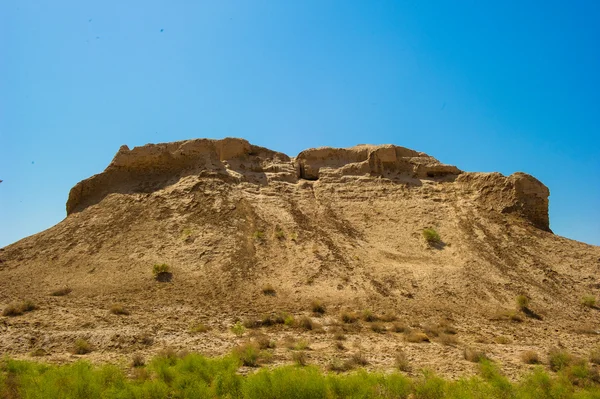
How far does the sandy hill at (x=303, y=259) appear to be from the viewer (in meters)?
14.1

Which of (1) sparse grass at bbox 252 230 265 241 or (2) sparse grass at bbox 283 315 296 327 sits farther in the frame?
(1) sparse grass at bbox 252 230 265 241

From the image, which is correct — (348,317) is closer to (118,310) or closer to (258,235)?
(258,235)

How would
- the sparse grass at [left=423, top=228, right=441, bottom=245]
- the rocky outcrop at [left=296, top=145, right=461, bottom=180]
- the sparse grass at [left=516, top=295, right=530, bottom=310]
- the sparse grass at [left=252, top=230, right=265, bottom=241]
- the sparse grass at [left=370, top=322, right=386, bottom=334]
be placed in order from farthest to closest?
the rocky outcrop at [left=296, top=145, right=461, bottom=180]
the sparse grass at [left=423, top=228, right=441, bottom=245]
the sparse grass at [left=252, top=230, right=265, bottom=241]
the sparse grass at [left=516, top=295, right=530, bottom=310]
the sparse grass at [left=370, top=322, right=386, bottom=334]

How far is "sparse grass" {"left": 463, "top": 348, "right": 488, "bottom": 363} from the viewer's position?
12.0m

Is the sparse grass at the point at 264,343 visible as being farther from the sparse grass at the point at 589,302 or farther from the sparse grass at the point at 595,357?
the sparse grass at the point at 589,302

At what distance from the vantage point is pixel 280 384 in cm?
855

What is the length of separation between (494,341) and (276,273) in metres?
8.99

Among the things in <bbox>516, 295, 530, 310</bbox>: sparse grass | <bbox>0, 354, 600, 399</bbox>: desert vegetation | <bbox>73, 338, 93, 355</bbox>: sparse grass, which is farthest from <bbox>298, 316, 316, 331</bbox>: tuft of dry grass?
<bbox>516, 295, 530, 310</bbox>: sparse grass

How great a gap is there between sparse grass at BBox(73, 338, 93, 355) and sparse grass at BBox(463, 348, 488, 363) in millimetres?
9964

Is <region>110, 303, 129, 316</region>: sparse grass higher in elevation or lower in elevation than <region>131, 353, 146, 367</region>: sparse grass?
higher

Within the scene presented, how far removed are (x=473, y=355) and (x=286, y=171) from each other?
56.2 ft

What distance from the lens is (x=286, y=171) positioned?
89.9 feet

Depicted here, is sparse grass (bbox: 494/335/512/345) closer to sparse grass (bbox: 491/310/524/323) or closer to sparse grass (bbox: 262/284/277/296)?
sparse grass (bbox: 491/310/524/323)

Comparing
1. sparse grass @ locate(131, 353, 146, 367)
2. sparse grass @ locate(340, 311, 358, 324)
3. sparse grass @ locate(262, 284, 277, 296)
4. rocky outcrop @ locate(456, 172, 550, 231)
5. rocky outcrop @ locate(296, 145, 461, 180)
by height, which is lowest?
sparse grass @ locate(131, 353, 146, 367)
